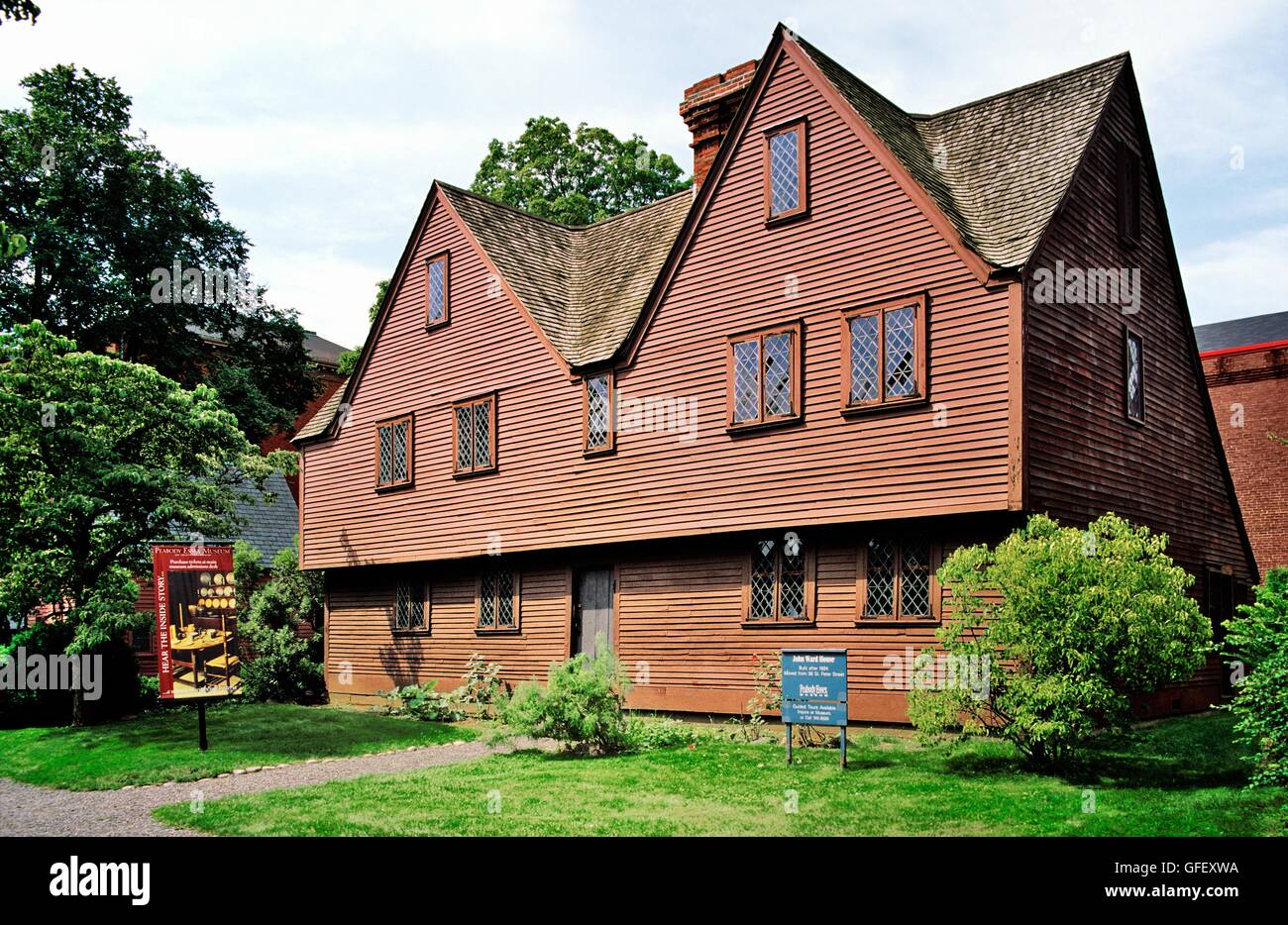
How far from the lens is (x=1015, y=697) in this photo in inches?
547

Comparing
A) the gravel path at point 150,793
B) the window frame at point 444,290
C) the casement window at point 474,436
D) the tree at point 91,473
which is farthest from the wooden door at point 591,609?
the tree at point 91,473

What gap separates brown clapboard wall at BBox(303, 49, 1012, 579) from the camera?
57.8ft

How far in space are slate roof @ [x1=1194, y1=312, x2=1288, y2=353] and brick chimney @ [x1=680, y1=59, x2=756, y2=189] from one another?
2087cm

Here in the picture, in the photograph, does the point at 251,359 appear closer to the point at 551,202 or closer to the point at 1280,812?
the point at 551,202

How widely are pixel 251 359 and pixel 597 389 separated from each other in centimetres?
2874

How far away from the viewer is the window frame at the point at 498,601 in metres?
25.3

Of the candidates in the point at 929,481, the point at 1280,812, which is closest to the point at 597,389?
the point at 929,481

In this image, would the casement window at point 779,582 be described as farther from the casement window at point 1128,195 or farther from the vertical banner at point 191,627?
the vertical banner at point 191,627

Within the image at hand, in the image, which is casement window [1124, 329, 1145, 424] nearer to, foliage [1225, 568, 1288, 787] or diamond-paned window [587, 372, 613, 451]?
foliage [1225, 568, 1288, 787]

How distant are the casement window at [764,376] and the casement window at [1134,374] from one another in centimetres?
620

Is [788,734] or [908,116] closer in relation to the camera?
[788,734]

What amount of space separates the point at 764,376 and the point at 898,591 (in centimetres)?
457

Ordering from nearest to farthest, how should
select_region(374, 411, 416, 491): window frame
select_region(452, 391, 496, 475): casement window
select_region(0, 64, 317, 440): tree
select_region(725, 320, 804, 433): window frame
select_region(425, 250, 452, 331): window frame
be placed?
select_region(725, 320, 804, 433): window frame
select_region(452, 391, 496, 475): casement window
select_region(425, 250, 452, 331): window frame
select_region(374, 411, 416, 491): window frame
select_region(0, 64, 317, 440): tree

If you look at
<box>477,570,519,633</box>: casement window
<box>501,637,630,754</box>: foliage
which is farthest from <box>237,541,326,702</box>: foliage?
<box>501,637,630,754</box>: foliage
